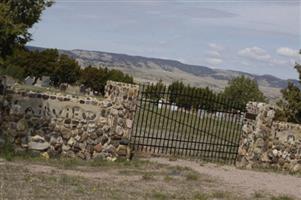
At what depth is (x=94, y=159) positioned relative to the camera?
577 inches

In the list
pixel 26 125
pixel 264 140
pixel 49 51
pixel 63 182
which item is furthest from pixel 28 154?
pixel 49 51

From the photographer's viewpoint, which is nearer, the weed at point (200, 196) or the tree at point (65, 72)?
the weed at point (200, 196)

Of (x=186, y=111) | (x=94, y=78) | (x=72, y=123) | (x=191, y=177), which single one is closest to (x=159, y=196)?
(x=191, y=177)

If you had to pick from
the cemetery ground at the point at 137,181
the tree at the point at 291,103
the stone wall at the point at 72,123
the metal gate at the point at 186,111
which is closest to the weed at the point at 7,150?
the stone wall at the point at 72,123

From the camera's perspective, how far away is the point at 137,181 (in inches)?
488

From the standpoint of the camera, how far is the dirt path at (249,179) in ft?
43.9

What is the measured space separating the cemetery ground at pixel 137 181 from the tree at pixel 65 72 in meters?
39.4

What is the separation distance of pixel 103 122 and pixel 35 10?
293 inches

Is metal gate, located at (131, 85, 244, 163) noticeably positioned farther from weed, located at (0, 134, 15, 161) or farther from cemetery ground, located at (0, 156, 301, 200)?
weed, located at (0, 134, 15, 161)

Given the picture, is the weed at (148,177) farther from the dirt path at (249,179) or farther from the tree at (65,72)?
the tree at (65,72)

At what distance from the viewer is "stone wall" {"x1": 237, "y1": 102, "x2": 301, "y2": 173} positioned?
17.2 metres

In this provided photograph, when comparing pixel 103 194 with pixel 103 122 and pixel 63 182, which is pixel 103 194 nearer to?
pixel 63 182

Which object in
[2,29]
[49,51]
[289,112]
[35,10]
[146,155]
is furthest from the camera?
[49,51]

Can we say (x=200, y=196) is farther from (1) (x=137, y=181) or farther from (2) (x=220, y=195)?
(1) (x=137, y=181)
